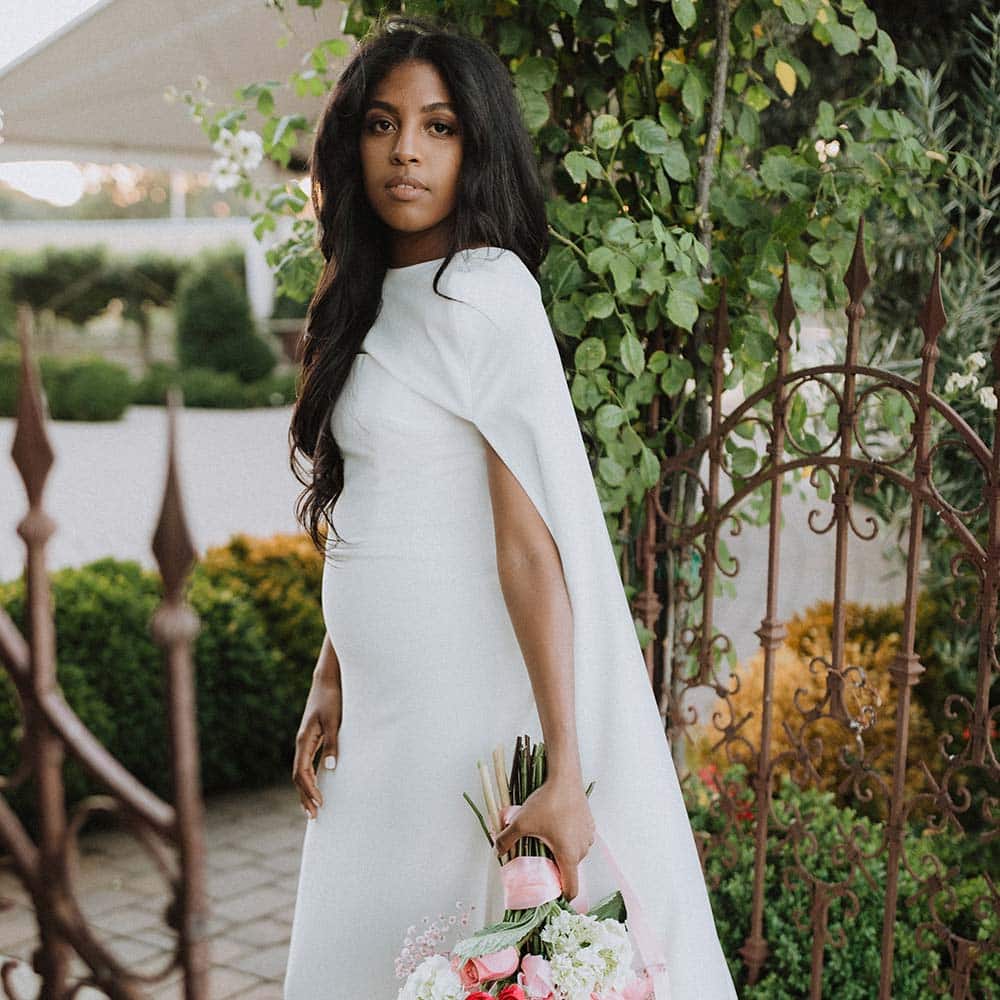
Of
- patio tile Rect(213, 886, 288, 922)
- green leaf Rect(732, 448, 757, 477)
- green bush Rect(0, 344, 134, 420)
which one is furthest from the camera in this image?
green bush Rect(0, 344, 134, 420)

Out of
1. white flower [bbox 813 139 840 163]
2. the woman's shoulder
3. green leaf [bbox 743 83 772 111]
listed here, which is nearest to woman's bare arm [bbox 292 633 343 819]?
the woman's shoulder

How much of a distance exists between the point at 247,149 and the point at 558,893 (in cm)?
225

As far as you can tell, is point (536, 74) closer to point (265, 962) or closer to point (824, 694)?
point (824, 694)

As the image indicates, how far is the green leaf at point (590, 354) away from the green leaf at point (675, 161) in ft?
1.25

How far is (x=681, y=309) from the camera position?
2.32 m

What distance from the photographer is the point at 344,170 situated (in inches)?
76.4

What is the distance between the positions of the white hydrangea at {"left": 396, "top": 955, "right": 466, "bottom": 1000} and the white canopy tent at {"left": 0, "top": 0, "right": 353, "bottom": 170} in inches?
105

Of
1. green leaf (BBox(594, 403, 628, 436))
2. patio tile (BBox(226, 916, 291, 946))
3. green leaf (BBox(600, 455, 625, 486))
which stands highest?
green leaf (BBox(594, 403, 628, 436))

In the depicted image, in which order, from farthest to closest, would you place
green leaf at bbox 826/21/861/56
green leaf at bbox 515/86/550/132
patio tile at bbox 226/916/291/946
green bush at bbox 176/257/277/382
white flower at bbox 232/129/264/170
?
1. green bush at bbox 176/257/277/382
2. patio tile at bbox 226/916/291/946
3. white flower at bbox 232/129/264/170
4. green leaf at bbox 826/21/861/56
5. green leaf at bbox 515/86/550/132

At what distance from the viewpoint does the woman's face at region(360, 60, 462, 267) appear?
1.78 meters

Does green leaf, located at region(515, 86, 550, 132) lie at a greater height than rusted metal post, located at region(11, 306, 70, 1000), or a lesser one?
greater

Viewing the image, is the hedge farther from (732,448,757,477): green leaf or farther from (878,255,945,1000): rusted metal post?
(878,255,945,1000): rusted metal post

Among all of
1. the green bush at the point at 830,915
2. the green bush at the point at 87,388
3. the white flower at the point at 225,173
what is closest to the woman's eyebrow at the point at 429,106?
the white flower at the point at 225,173

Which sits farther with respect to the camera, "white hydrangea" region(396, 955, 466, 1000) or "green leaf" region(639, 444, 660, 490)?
"green leaf" region(639, 444, 660, 490)
